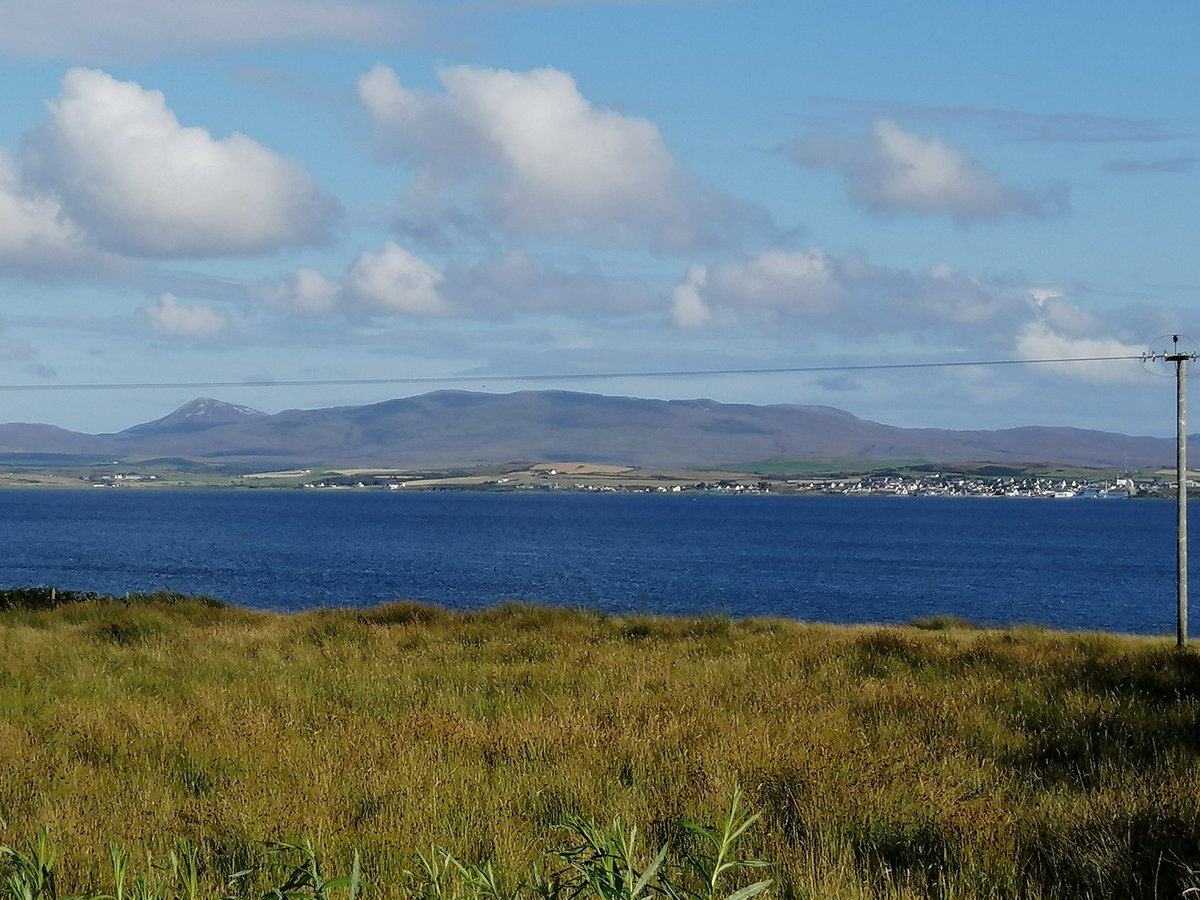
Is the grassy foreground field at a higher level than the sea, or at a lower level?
higher

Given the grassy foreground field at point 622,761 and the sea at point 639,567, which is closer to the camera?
the grassy foreground field at point 622,761

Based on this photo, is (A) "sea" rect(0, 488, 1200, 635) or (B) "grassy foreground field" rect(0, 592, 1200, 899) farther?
(A) "sea" rect(0, 488, 1200, 635)

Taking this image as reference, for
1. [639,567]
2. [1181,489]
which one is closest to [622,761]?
[1181,489]

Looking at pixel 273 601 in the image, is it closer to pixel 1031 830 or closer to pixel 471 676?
pixel 471 676

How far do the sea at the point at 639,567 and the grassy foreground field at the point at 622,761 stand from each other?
14.0m

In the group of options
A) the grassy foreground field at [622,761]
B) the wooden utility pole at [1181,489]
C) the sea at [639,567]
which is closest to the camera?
the grassy foreground field at [622,761]

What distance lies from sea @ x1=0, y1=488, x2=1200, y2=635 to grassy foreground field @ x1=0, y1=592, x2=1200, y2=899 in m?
14.0

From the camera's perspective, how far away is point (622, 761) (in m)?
9.58

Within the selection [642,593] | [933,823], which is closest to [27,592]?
[933,823]

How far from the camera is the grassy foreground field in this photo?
7.06 meters

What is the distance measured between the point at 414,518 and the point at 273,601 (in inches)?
4955

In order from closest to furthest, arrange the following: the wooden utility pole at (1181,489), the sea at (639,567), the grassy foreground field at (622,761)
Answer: the grassy foreground field at (622,761)
the wooden utility pole at (1181,489)
the sea at (639,567)

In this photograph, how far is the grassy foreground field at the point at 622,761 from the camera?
7059 millimetres

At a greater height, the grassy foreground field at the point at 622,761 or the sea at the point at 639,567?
the grassy foreground field at the point at 622,761
